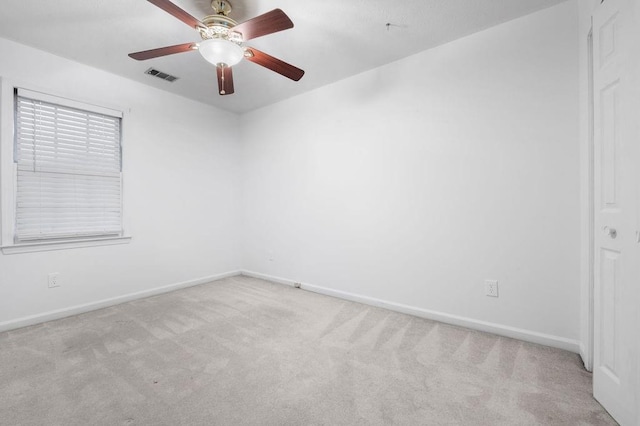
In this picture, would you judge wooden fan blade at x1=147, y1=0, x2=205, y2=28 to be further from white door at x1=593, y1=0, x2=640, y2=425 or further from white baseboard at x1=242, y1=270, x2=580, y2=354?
white baseboard at x1=242, y1=270, x2=580, y2=354

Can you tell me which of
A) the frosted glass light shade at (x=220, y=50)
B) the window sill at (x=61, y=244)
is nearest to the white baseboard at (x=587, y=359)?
the frosted glass light shade at (x=220, y=50)

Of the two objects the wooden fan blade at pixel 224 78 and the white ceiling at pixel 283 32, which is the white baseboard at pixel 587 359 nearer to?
the white ceiling at pixel 283 32

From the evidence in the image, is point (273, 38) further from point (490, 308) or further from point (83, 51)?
point (490, 308)

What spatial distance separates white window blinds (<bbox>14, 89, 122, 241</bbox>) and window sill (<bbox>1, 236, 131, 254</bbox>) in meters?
0.06

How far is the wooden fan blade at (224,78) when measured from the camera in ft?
6.79

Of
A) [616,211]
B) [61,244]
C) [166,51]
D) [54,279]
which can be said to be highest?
[166,51]

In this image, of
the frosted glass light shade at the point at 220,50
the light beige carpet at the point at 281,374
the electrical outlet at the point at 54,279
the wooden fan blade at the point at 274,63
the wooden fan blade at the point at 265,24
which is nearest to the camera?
the light beige carpet at the point at 281,374

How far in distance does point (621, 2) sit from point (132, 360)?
3.58m

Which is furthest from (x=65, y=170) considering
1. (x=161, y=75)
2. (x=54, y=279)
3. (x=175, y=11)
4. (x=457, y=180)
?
(x=457, y=180)

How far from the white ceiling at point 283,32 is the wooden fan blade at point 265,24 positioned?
1.21ft

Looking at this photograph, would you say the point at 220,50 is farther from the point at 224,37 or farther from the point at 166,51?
the point at 166,51

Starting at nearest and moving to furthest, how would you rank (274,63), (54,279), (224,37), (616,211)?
(616,211) < (224,37) < (274,63) < (54,279)

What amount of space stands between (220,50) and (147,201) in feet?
7.71

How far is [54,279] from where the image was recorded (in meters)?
2.75
